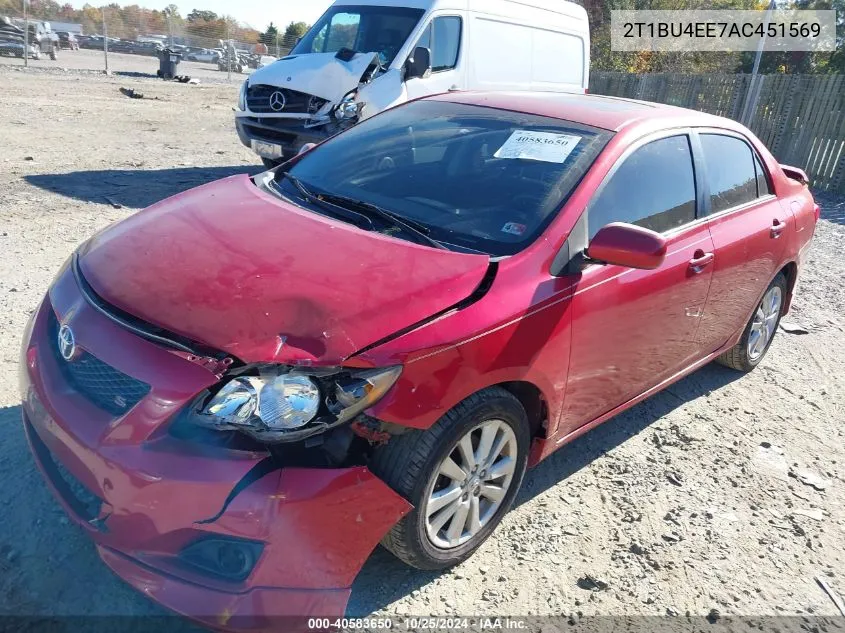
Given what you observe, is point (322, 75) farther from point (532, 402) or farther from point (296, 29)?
point (296, 29)

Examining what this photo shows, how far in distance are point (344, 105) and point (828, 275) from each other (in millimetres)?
5725

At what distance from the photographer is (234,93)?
803 inches

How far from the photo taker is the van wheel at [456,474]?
89.4 inches

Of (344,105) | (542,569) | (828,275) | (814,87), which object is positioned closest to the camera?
(542,569)

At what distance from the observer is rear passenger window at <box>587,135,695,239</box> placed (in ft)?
10.0

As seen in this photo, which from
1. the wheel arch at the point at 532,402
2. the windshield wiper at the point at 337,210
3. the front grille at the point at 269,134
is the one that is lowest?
the wheel arch at the point at 532,402

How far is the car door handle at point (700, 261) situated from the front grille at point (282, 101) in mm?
5721

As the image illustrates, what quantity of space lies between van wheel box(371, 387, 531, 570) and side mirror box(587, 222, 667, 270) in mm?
697

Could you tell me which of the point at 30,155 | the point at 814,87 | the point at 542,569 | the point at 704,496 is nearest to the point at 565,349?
the point at 542,569

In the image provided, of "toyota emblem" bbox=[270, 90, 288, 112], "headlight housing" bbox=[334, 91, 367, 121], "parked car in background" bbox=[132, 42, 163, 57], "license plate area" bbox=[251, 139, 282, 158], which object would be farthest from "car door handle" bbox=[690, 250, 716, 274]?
"parked car in background" bbox=[132, 42, 163, 57]

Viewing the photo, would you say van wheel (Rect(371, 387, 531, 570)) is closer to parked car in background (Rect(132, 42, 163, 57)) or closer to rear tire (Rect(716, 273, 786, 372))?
rear tire (Rect(716, 273, 786, 372))

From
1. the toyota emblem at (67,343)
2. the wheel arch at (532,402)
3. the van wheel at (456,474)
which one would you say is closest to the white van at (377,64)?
the wheel arch at (532,402)

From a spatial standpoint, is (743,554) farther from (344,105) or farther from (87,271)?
(344,105)

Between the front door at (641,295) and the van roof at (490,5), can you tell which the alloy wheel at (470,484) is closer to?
the front door at (641,295)
